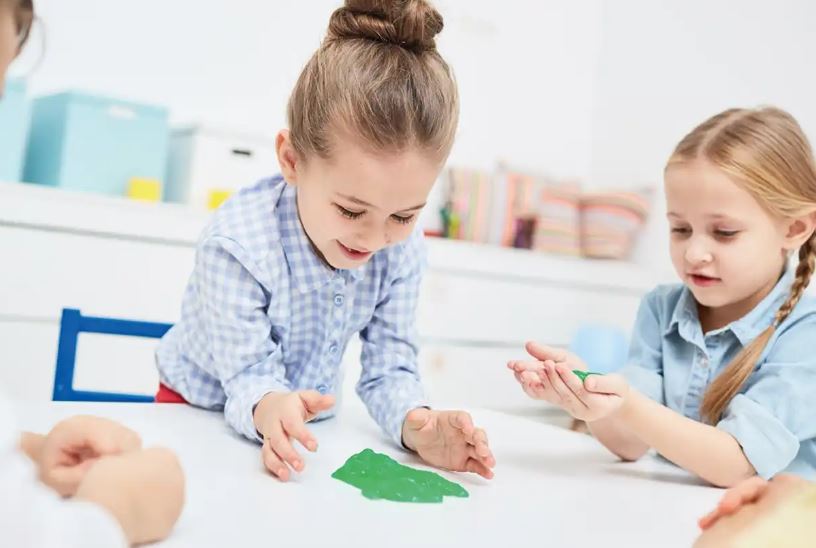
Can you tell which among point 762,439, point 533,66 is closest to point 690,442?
point 762,439

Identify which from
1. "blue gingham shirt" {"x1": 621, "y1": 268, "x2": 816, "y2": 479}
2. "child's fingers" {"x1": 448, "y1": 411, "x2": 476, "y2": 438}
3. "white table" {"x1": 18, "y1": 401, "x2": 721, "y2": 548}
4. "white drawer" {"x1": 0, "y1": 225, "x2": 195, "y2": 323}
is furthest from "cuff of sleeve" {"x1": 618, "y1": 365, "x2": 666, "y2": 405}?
"white drawer" {"x1": 0, "y1": 225, "x2": 195, "y2": 323}

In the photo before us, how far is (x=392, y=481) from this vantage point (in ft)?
2.40

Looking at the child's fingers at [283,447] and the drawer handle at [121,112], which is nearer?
the child's fingers at [283,447]

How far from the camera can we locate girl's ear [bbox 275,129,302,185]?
995 mm

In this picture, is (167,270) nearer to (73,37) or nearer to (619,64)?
(73,37)

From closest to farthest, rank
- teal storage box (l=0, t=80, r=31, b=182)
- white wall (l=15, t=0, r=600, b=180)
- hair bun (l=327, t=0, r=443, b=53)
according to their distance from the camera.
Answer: hair bun (l=327, t=0, r=443, b=53) → teal storage box (l=0, t=80, r=31, b=182) → white wall (l=15, t=0, r=600, b=180)

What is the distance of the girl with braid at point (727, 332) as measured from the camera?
3.06 ft

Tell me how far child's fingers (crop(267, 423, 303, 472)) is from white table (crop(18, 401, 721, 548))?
0.05ft

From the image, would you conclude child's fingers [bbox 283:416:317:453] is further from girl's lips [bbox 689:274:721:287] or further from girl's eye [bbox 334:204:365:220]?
girl's lips [bbox 689:274:721:287]

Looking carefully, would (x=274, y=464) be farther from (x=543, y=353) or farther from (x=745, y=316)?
(x=745, y=316)

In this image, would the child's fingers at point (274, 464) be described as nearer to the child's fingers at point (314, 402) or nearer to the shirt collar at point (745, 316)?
the child's fingers at point (314, 402)

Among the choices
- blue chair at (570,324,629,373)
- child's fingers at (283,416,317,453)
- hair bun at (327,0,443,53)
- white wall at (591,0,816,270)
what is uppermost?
white wall at (591,0,816,270)

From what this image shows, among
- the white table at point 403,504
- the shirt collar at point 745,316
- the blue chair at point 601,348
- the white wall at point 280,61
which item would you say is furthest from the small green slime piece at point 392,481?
the blue chair at point 601,348

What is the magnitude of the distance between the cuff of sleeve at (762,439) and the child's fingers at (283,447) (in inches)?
19.6
